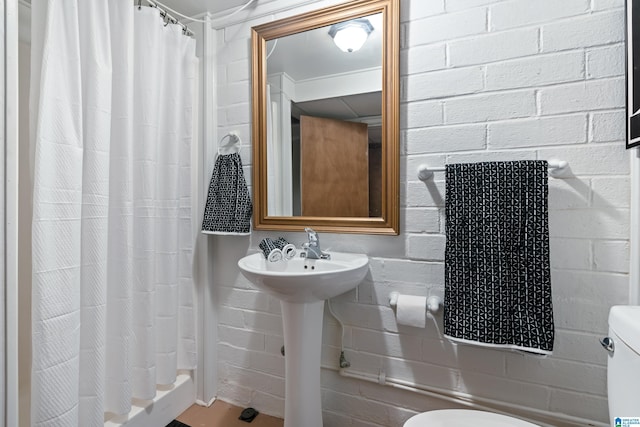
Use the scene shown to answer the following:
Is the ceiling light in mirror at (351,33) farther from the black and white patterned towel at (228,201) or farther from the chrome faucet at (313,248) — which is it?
the chrome faucet at (313,248)

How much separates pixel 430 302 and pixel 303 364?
1.80 feet

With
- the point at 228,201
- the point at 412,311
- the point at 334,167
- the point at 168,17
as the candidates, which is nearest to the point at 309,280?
the point at 412,311

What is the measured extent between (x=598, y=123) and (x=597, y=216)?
0.30m

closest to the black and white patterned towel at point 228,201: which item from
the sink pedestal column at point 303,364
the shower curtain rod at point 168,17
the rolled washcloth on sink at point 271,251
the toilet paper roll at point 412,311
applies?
the rolled washcloth on sink at point 271,251

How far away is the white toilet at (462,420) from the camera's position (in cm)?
93

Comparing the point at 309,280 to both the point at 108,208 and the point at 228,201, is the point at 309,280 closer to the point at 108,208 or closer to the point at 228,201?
the point at 228,201

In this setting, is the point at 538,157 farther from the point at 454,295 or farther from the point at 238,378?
the point at 238,378

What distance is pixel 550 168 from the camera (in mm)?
1059

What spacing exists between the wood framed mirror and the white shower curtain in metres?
0.39

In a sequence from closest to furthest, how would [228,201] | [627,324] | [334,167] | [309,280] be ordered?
1. [627,324]
2. [309,280]
3. [334,167]
4. [228,201]

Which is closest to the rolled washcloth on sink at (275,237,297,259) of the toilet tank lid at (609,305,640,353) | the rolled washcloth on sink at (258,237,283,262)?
the rolled washcloth on sink at (258,237,283,262)

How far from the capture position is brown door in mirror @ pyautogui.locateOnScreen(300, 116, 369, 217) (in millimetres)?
1365

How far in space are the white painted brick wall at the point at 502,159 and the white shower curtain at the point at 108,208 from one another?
23.6 inches

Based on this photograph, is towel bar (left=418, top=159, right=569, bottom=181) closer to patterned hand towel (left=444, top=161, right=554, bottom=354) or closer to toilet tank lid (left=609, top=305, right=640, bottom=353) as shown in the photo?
patterned hand towel (left=444, top=161, right=554, bottom=354)
